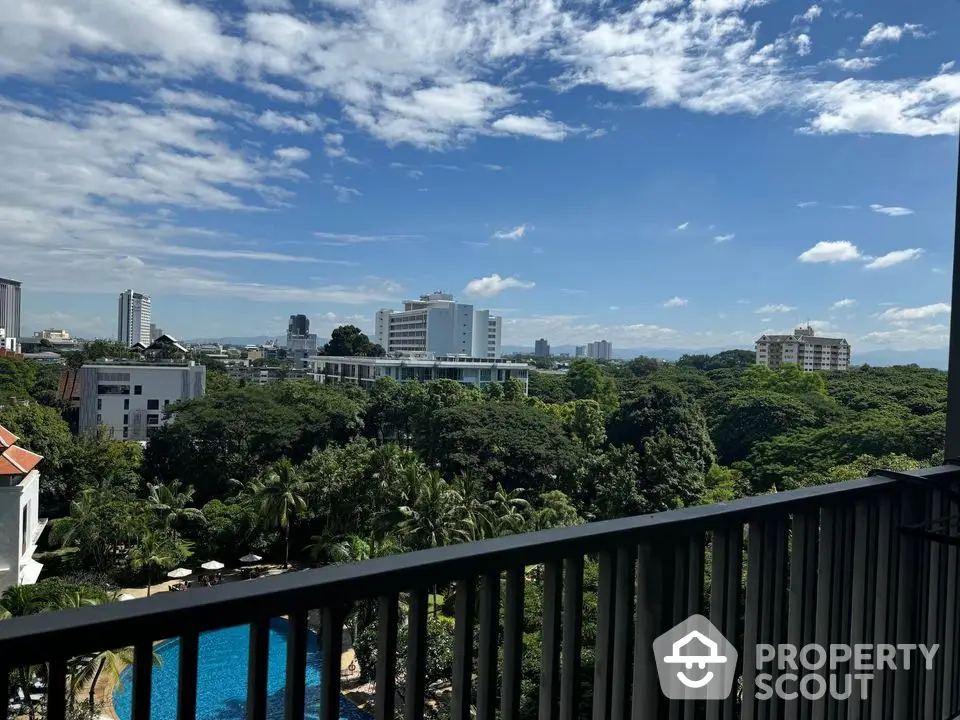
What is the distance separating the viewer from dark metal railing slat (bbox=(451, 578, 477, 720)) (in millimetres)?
775

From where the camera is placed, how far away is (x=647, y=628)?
96 cm

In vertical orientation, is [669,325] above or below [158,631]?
above

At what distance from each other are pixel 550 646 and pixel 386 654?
0.81 feet

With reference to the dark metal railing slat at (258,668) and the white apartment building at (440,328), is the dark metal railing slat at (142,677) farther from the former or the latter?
the white apartment building at (440,328)

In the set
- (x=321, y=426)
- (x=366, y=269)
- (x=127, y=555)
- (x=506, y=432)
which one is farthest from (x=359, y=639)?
(x=366, y=269)

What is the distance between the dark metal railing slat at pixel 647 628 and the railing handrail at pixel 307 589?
1.7 inches

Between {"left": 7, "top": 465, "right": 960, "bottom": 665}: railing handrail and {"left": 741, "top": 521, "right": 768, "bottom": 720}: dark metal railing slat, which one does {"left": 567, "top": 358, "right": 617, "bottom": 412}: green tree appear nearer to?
{"left": 741, "top": 521, "right": 768, "bottom": 720}: dark metal railing slat

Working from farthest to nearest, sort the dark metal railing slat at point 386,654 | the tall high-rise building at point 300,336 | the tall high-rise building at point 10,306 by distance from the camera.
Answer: the tall high-rise building at point 300,336 < the tall high-rise building at point 10,306 < the dark metal railing slat at point 386,654

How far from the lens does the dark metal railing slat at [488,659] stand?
80 centimetres

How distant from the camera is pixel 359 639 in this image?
164 cm

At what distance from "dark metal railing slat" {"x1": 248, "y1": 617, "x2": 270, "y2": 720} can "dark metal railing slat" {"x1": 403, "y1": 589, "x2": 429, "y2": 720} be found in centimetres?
15

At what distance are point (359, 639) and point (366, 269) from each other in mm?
60930

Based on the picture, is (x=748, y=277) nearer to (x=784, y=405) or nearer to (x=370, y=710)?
(x=784, y=405)

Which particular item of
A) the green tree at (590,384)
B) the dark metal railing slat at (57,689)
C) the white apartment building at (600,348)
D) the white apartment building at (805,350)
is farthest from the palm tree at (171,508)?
the white apartment building at (600,348)
